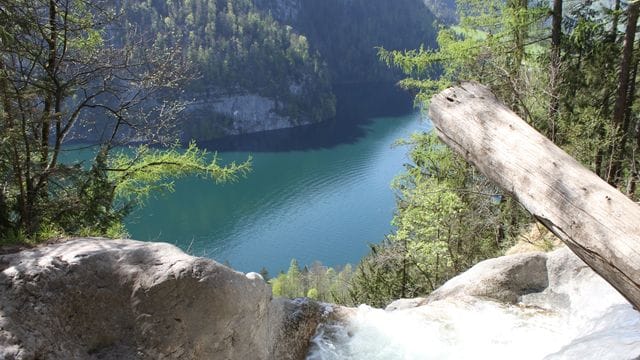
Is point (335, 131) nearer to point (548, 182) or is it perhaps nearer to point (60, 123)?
point (60, 123)

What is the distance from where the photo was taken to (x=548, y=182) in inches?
155

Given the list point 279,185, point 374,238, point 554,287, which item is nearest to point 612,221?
point 554,287

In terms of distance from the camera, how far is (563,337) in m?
5.66

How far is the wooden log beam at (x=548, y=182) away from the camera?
11.2ft

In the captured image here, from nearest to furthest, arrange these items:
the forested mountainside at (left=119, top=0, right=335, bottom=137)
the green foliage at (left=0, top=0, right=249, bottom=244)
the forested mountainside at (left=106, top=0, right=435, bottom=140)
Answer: the green foliage at (left=0, top=0, right=249, bottom=244) < the forested mountainside at (left=106, top=0, right=435, bottom=140) < the forested mountainside at (left=119, top=0, right=335, bottom=137)

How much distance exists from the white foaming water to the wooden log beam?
168cm

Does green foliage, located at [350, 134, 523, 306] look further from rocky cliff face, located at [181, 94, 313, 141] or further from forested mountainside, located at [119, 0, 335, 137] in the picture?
forested mountainside, located at [119, 0, 335, 137]

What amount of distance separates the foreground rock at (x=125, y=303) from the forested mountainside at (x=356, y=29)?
151 meters

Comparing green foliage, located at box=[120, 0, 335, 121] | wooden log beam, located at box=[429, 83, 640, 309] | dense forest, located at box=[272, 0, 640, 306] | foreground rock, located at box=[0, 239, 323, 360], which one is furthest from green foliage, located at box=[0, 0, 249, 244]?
green foliage, located at box=[120, 0, 335, 121]

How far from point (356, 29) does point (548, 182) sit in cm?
17692

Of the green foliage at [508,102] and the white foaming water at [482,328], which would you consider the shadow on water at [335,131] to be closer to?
the green foliage at [508,102]

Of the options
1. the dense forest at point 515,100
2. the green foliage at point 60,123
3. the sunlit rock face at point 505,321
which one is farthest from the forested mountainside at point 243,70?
the sunlit rock face at point 505,321

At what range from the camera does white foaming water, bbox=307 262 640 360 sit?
549 cm

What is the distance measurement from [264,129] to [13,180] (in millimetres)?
109631
